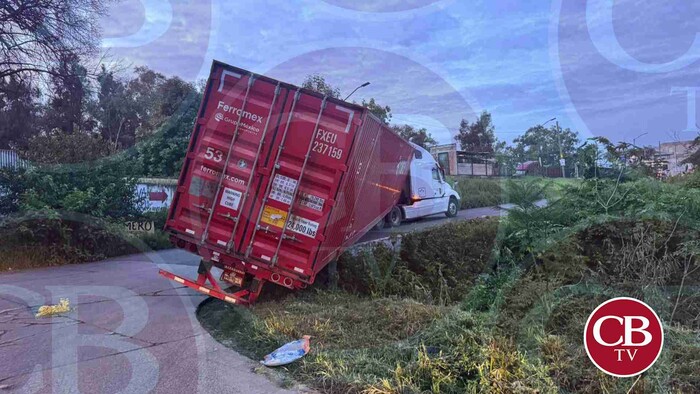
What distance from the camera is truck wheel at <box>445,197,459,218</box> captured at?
21.1 m

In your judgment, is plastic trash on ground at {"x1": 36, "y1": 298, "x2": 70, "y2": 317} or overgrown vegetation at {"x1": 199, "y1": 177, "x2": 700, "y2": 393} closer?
overgrown vegetation at {"x1": 199, "y1": 177, "x2": 700, "y2": 393}

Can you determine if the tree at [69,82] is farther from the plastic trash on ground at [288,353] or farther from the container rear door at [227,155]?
the plastic trash on ground at [288,353]

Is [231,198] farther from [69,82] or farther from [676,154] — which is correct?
[69,82]

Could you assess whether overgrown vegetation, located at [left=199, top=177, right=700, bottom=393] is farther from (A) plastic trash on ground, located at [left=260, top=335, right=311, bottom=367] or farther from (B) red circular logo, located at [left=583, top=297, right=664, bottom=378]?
(B) red circular logo, located at [left=583, top=297, right=664, bottom=378]

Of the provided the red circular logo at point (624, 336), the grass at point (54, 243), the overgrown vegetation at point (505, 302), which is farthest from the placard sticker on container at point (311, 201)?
the grass at point (54, 243)

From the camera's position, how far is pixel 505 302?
19.7 ft

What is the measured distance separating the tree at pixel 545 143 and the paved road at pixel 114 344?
8.30 m

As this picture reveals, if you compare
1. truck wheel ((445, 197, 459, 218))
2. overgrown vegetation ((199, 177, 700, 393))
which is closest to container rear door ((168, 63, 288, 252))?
overgrown vegetation ((199, 177, 700, 393))

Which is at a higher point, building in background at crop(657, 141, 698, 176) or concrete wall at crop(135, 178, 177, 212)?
building in background at crop(657, 141, 698, 176)

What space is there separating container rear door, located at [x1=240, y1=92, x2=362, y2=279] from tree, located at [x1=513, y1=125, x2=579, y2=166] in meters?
5.95

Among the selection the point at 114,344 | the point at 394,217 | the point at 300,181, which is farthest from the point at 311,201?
the point at 394,217

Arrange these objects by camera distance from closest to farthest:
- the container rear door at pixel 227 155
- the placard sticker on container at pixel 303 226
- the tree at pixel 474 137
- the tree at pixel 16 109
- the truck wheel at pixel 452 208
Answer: the placard sticker on container at pixel 303 226 → the container rear door at pixel 227 155 → the tree at pixel 16 109 → the truck wheel at pixel 452 208 → the tree at pixel 474 137

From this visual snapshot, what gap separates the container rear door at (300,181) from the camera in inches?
285

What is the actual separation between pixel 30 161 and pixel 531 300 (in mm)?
12013
